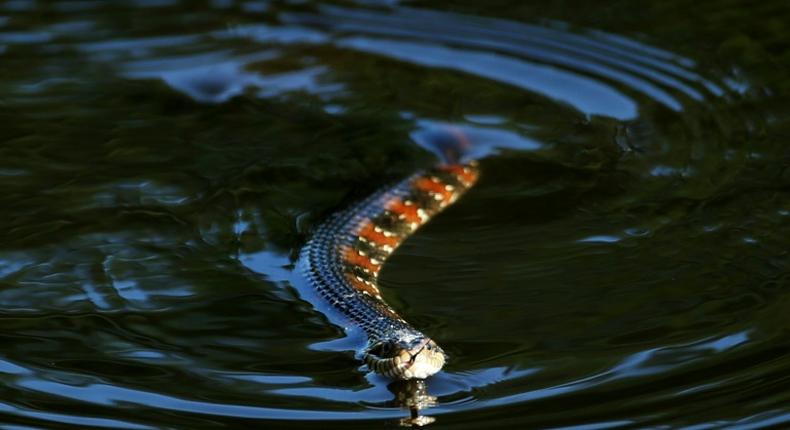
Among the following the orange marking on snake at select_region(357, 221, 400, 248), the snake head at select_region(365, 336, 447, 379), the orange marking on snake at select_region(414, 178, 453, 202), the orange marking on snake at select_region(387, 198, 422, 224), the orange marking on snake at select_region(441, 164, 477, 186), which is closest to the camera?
→ the snake head at select_region(365, 336, 447, 379)

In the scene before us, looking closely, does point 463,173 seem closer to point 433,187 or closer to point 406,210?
point 433,187

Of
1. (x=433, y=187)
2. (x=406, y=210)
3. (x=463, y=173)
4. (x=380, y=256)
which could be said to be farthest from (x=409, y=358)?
(x=463, y=173)

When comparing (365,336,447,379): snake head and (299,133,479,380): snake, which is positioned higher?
(299,133,479,380): snake

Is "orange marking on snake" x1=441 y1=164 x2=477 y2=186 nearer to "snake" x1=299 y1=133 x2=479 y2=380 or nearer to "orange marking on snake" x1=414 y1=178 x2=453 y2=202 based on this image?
"snake" x1=299 y1=133 x2=479 y2=380

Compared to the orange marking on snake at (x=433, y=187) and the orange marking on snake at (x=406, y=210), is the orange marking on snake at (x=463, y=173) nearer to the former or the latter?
the orange marking on snake at (x=433, y=187)

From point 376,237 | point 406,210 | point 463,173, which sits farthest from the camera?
point 463,173

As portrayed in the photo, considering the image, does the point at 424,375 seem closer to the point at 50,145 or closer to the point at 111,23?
the point at 50,145

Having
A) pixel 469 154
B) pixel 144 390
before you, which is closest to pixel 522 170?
pixel 469 154

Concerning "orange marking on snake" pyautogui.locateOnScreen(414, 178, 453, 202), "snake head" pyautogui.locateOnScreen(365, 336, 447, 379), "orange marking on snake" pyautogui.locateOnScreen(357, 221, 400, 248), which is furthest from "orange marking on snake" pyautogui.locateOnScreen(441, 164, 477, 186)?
"snake head" pyautogui.locateOnScreen(365, 336, 447, 379)
